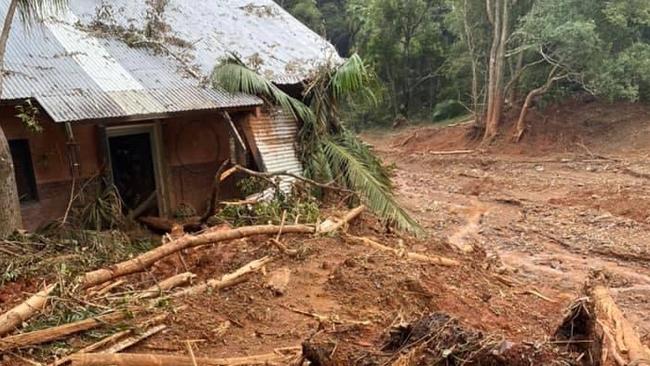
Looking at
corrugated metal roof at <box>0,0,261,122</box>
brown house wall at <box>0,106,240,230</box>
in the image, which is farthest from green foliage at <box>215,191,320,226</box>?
brown house wall at <box>0,106,240,230</box>

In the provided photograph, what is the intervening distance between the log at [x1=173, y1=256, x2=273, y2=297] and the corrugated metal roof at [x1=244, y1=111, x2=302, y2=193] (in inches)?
157

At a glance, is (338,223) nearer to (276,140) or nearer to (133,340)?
(276,140)

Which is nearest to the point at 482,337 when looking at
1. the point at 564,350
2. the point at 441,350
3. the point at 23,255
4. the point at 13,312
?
the point at 441,350

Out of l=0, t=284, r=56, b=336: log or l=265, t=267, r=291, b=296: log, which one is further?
l=265, t=267, r=291, b=296: log

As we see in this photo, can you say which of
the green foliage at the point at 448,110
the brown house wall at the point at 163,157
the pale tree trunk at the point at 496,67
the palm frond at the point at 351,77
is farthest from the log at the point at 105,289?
the green foliage at the point at 448,110

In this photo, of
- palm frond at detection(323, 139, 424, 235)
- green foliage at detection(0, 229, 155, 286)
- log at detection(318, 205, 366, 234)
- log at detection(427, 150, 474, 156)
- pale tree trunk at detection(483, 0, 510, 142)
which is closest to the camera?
green foliage at detection(0, 229, 155, 286)

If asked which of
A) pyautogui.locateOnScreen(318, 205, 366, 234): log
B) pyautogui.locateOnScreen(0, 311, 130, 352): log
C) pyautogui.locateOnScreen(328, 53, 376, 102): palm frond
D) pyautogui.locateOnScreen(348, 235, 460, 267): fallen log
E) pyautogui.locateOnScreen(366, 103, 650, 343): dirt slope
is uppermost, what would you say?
pyautogui.locateOnScreen(328, 53, 376, 102): palm frond

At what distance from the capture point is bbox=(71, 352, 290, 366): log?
3484 mm

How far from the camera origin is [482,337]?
3293mm

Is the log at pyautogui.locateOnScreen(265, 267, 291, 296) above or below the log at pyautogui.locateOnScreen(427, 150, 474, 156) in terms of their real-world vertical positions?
above

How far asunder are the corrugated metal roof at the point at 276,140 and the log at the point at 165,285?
181 inches

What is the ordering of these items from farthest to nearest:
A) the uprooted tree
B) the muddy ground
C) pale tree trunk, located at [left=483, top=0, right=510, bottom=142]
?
pale tree trunk, located at [left=483, top=0, right=510, bottom=142], the uprooted tree, the muddy ground

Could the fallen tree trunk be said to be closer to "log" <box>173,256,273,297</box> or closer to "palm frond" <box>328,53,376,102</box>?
"log" <box>173,256,273,297</box>

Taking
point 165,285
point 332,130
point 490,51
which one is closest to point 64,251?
point 165,285
